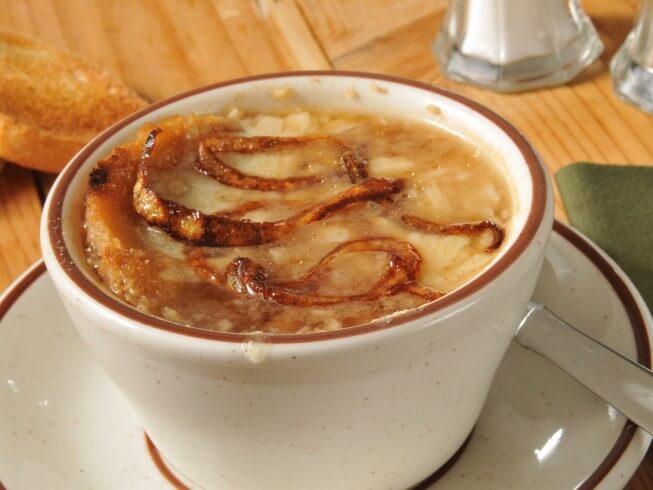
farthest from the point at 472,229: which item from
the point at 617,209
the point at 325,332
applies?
the point at 617,209

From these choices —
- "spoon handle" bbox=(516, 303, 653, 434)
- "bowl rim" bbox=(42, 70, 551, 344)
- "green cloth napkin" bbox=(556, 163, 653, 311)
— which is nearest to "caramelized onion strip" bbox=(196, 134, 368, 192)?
"bowl rim" bbox=(42, 70, 551, 344)

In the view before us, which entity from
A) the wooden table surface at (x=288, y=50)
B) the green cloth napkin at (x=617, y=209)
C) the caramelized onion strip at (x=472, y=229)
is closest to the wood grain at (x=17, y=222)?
the wooden table surface at (x=288, y=50)

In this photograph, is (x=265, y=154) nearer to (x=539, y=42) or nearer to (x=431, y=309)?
(x=431, y=309)

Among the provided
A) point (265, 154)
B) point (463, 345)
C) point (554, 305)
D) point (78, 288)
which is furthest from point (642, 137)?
point (78, 288)

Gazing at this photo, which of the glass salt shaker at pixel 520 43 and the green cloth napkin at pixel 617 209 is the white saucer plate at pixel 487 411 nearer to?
the green cloth napkin at pixel 617 209

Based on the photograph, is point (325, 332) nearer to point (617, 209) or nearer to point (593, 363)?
point (593, 363)

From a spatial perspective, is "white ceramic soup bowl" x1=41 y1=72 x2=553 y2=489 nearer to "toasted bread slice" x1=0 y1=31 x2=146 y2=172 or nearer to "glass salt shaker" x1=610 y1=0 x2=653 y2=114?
"toasted bread slice" x1=0 y1=31 x2=146 y2=172

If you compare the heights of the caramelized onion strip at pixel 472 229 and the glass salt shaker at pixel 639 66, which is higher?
the caramelized onion strip at pixel 472 229
